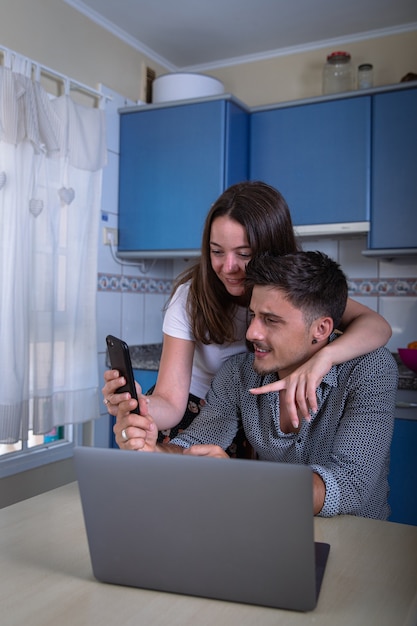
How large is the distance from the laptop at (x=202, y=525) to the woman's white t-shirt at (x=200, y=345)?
91cm

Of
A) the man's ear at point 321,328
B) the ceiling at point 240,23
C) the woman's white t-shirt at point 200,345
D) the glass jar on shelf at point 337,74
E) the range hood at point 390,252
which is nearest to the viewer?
the man's ear at point 321,328

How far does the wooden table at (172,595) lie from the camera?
77cm

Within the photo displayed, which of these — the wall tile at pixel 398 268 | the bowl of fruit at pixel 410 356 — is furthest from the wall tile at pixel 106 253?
the bowl of fruit at pixel 410 356

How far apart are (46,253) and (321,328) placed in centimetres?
139

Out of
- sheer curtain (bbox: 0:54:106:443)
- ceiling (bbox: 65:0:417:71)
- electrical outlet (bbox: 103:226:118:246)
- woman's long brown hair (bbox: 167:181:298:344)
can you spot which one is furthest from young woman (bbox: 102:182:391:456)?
ceiling (bbox: 65:0:417:71)

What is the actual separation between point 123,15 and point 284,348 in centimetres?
213

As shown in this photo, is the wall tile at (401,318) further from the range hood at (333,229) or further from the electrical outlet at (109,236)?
the electrical outlet at (109,236)

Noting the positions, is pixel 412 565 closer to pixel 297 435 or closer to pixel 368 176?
pixel 297 435

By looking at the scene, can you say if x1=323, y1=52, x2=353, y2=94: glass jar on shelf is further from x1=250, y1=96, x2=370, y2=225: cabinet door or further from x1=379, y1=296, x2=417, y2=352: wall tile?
x1=379, y1=296, x2=417, y2=352: wall tile

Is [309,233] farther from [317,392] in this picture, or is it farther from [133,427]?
[133,427]

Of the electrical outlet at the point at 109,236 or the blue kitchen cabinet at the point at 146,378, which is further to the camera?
the electrical outlet at the point at 109,236

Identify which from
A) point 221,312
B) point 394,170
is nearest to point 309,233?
point 394,170

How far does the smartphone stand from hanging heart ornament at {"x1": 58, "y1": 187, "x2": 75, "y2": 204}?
1481 millimetres

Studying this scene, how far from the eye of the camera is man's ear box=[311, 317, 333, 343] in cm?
138
